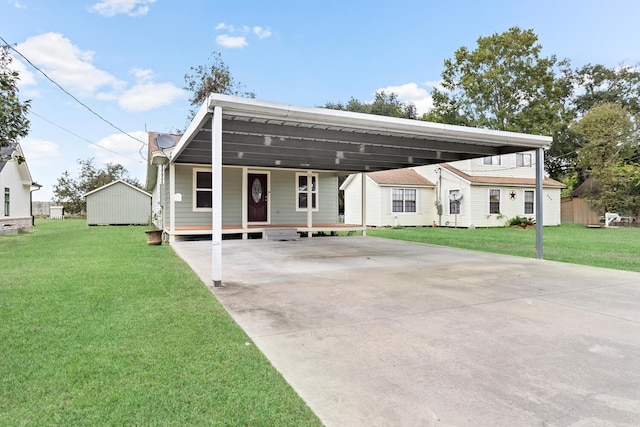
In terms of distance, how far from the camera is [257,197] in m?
12.9

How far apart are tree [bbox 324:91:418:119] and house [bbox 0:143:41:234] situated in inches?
802

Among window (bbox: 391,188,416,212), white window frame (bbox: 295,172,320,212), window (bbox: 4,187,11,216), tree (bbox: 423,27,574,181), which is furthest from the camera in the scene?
tree (bbox: 423,27,574,181)

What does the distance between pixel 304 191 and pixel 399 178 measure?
843cm

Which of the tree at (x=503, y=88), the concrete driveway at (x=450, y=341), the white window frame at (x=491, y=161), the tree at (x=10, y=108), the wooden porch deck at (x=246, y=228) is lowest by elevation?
the concrete driveway at (x=450, y=341)

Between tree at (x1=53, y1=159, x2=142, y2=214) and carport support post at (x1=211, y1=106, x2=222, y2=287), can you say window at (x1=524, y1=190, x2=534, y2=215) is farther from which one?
tree at (x1=53, y1=159, x2=142, y2=214)

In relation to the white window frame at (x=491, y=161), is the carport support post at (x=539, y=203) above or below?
below

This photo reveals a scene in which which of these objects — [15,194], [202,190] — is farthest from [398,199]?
[15,194]

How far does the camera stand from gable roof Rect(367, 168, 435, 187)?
19.8 m

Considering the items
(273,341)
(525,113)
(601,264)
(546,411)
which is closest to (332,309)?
(273,341)

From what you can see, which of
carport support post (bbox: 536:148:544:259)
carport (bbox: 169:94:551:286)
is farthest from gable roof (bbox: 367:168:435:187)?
carport support post (bbox: 536:148:544:259)

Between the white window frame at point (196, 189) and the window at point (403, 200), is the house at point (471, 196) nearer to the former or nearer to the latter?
the window at point (403, 200)

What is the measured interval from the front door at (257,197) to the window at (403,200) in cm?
899

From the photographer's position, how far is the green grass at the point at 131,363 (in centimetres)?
191

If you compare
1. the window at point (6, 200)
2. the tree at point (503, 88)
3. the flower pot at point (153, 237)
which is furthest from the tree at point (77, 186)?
the tree at point (503, 88)
